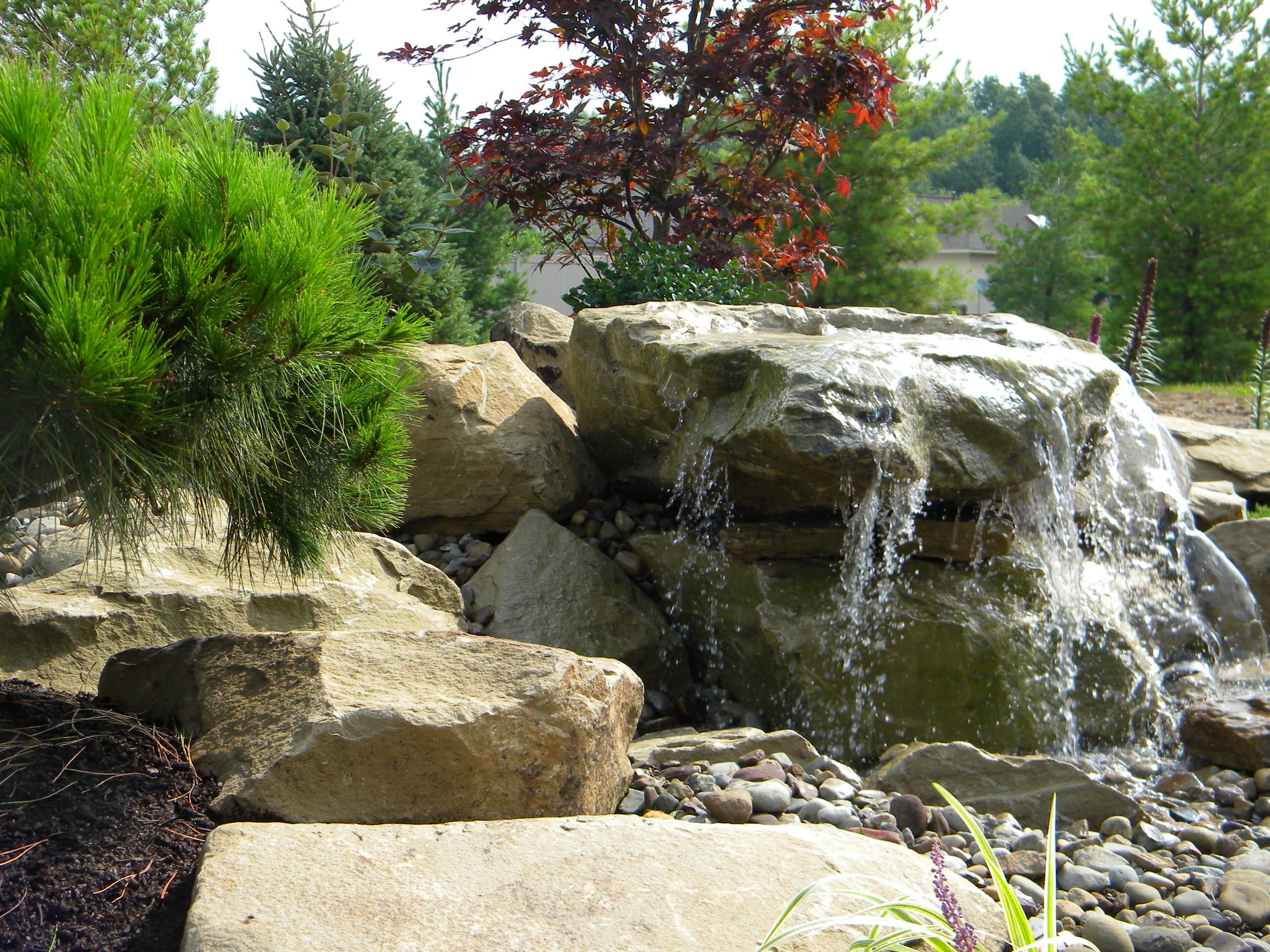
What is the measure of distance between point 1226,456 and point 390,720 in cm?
677

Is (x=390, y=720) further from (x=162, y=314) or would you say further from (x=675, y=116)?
(x=675, y=116)

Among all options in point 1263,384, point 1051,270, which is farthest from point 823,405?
point 1051,270

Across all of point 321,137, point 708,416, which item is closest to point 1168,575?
point 708,416

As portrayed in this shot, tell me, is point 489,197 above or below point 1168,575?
above

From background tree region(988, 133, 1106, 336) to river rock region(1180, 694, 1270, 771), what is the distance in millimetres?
19916

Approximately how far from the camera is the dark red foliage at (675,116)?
20.2ft

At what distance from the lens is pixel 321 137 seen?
7312 millimetres

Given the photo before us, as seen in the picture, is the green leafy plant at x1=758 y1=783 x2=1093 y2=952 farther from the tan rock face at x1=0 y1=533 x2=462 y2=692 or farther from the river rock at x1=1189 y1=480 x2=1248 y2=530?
the river rock at x1=1189 y1=480 x2=1248 y2=530

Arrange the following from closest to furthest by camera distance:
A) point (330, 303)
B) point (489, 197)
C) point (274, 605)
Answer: point (330, 303) → point (274, 605) → point (489, 197)

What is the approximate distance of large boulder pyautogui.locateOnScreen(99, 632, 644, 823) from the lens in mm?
2178

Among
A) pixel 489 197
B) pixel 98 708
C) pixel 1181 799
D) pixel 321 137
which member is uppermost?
pixel 321 137

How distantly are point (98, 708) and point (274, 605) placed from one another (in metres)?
0.82

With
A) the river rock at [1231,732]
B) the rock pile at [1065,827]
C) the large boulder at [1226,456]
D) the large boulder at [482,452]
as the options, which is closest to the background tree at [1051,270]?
the large boulder at [1226,456]

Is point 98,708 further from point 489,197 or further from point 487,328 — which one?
point 487,328
